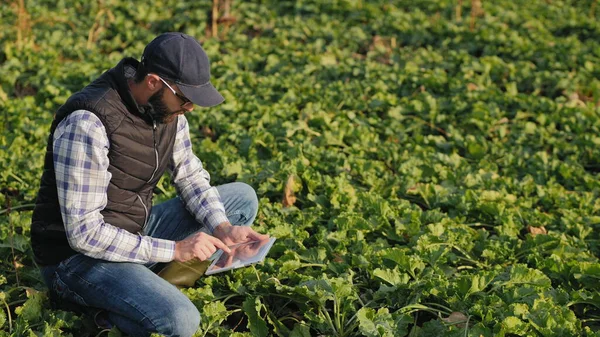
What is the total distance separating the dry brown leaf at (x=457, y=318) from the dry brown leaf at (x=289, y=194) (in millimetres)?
1596

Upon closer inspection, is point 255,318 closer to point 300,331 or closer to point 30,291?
point 300,331

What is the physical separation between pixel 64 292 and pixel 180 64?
121 centimetres

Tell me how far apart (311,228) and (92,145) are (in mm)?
1870

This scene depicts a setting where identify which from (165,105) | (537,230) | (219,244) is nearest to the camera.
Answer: (165,105)

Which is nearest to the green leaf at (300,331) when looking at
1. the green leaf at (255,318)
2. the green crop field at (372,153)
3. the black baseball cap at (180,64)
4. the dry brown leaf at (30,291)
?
the green crop field at (372,153)

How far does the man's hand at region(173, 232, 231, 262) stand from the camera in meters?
3.21

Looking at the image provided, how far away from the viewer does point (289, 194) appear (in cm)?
484

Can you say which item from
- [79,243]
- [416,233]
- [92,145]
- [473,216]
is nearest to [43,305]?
[79,243]

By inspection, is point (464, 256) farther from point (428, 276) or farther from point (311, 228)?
point (311, 228)

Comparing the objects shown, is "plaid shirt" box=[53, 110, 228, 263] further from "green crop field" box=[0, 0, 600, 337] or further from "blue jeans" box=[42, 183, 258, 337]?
"green crop field" box=[0, 0, 600, 337]

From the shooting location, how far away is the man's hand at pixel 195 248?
10.5 feet

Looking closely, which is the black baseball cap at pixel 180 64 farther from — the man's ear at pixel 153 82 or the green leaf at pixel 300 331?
the green leaf at pixel 300 331

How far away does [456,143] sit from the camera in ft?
20.1

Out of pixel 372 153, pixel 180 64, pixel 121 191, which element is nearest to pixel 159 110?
pixel 180 64
